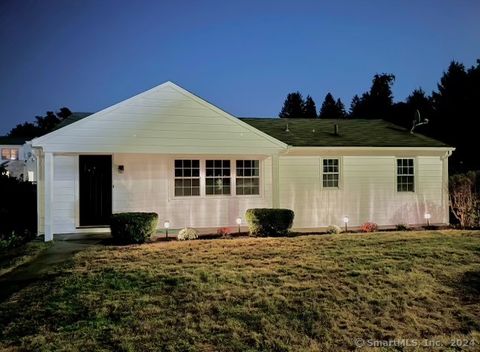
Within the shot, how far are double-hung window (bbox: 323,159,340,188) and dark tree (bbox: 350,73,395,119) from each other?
2666 centimetres

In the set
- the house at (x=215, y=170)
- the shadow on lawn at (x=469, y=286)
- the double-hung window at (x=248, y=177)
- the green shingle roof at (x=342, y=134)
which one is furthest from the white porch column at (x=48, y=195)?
the shadow on lawn at (x=469, y=286)

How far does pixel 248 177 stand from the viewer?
12.8m

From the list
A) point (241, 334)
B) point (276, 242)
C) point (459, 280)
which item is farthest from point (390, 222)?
point (241, 334)

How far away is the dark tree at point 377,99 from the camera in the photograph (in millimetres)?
38256

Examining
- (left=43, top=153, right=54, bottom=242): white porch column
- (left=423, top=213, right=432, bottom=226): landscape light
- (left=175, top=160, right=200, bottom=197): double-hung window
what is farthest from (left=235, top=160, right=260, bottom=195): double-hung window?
(left=423, top=213, right=432, bottom=226): landscape light

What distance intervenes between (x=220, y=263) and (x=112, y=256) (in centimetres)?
250

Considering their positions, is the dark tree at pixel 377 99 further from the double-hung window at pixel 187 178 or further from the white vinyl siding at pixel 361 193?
the double-hung window at pixel 187 178

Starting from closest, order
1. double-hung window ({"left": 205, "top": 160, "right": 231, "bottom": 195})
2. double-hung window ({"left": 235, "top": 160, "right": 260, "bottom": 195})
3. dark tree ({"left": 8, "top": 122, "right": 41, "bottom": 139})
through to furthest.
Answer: double-hung window ({"left": 205, "top": 160, "right": 231, "bottom": 195}) → double-hung window ({"left": 235, "top": 160, "right": 260, "bottom": 195}) → dark tree ({"left": 8, "top": 122, "right": 41, "bottom": 139})

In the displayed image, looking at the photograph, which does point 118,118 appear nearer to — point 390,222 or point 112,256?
point 112,256

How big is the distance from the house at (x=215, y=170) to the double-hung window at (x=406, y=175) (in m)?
0.04

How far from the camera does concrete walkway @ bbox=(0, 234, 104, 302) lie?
6.42 m

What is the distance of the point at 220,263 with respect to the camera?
7.63 metres

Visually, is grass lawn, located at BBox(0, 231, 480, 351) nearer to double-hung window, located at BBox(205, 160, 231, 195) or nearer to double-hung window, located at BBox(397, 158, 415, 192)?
double-hung window, located at BBox(205, 160, 231, 195)

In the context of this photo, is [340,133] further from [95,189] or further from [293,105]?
[293,105]
